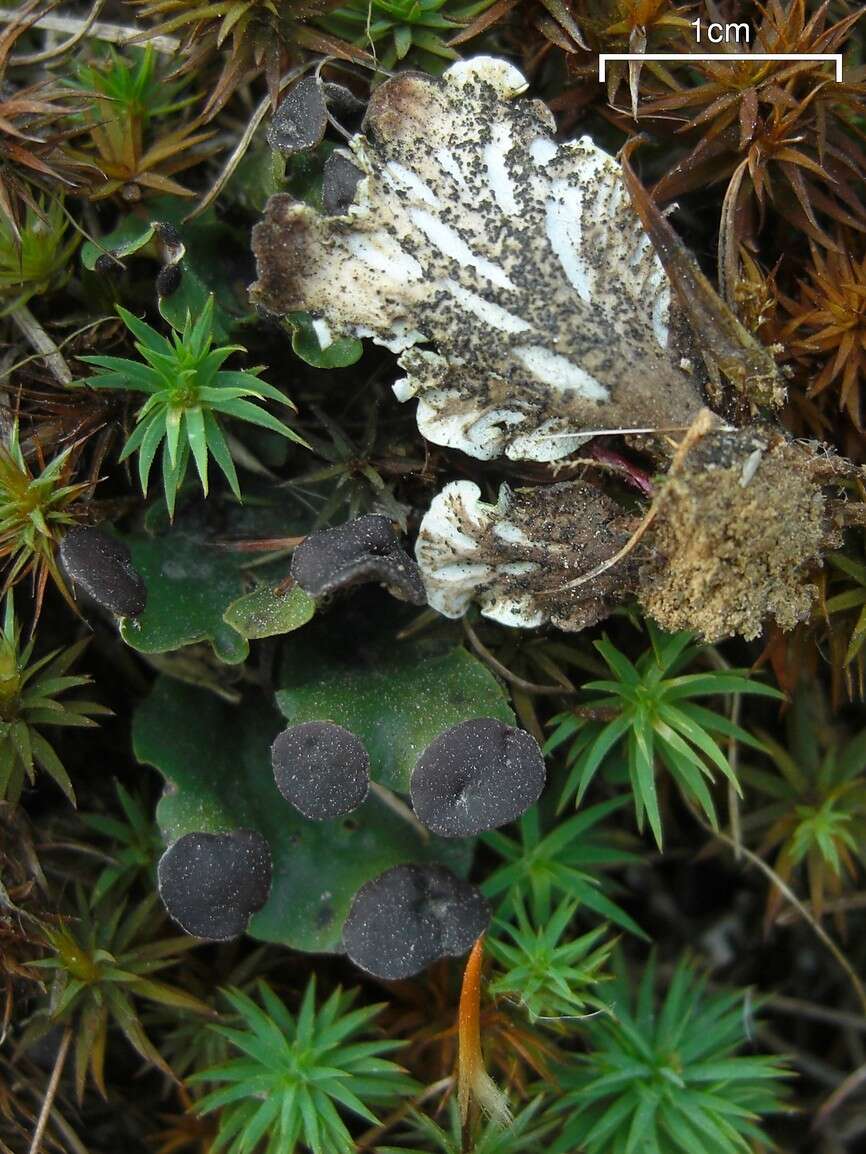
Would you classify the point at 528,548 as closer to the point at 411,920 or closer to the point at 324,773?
the point at 324,773

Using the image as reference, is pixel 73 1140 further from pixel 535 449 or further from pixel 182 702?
pixel 535 449

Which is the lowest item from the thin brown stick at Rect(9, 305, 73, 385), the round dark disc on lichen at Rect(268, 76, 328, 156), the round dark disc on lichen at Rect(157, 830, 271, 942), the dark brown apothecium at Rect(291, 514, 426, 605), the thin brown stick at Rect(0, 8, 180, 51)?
the round dark disc on lichen at Rect(157, 830, 271, 942)

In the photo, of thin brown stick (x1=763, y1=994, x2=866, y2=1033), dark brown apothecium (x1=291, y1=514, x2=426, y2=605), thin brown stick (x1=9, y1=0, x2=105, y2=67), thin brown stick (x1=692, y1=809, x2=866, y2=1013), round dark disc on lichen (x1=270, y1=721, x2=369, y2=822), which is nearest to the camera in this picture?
dark brown apothecium (x1=291, y1=514, x2=426, y2=605)

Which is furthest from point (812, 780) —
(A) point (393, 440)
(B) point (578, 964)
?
(A) point (393, 440)

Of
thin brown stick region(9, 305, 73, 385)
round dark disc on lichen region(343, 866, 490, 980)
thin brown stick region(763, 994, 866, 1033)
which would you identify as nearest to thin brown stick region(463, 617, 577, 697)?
round dark disc on lichen region(343, 866, 490, 980)

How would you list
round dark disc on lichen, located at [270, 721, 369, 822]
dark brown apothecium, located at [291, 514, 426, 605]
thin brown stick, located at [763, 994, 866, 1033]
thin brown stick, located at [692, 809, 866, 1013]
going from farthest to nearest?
thin brown stick, located at [763, 994, 866, 1033]
thin brown stick, located at [692, 809, 866, 1013]
round dark disc on lichen, located at [270, 721, 369, 822]
dark brown apothecium, located at [291, 514, 426, 605]

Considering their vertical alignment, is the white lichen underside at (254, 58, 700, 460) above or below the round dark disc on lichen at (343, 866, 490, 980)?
above

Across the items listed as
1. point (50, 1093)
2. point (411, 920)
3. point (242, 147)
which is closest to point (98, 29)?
point (242, 147)

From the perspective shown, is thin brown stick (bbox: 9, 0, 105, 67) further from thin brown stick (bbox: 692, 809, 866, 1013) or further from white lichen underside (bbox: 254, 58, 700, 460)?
thin brown stick (bbox: 692, 809, 866, 1013)
